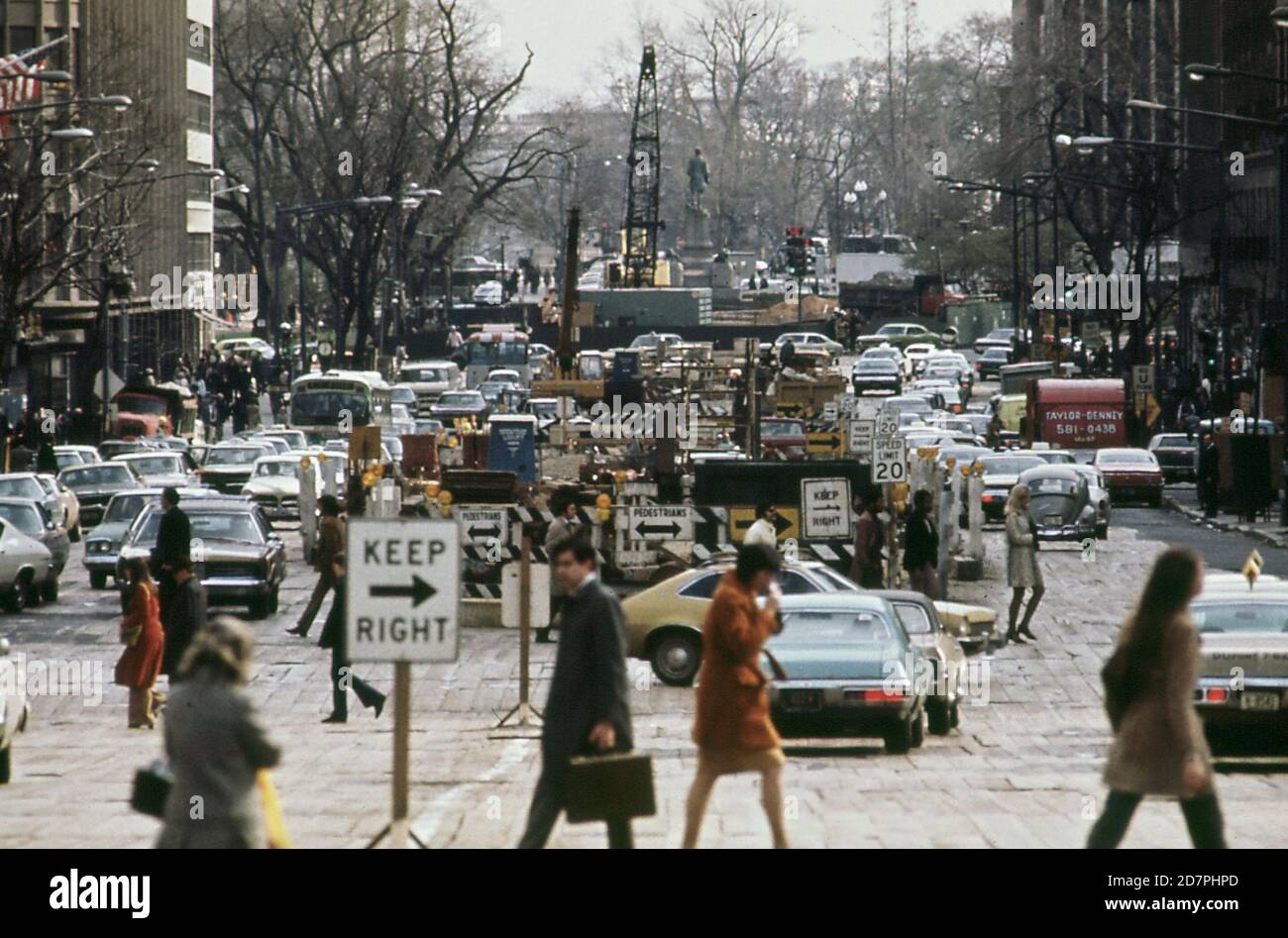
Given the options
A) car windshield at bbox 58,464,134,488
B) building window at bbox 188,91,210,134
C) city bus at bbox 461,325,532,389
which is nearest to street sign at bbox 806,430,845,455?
car windshield at bbox 58,464,134,488

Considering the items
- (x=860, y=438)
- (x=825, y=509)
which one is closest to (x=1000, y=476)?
(x=860, y=438)

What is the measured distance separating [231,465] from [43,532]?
18.0m

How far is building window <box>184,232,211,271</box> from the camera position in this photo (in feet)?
344

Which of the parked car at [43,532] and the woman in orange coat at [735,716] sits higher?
the woman in orange coat at [735,716]

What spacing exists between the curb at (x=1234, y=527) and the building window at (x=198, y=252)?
183ft

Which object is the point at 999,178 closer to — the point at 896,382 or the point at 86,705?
the point at 896,382

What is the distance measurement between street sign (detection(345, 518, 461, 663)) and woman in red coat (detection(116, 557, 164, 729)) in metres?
10.5

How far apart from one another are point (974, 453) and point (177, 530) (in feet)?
91.4

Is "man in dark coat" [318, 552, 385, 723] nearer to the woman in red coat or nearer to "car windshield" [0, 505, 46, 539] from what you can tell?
the woman in red coat

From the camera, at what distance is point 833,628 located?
20.3 meters

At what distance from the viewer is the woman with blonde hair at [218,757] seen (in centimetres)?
979

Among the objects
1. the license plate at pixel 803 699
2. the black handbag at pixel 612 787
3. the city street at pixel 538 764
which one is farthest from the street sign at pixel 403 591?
the license plate at pixel 803 699

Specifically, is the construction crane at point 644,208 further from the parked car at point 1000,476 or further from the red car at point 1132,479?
the parked car at point 1000,476

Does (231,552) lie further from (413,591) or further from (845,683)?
(413,591)
